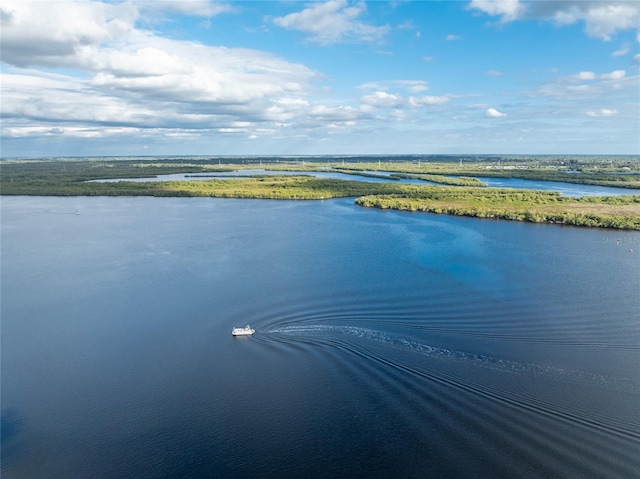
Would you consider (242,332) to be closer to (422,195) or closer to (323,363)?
(323,363)

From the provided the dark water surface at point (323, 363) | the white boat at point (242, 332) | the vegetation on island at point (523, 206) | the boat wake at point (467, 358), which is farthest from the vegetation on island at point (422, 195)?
the white boat at point (242, 332)

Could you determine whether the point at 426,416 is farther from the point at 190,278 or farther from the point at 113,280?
the point at 113,280

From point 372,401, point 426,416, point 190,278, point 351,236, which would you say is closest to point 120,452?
point 372,401

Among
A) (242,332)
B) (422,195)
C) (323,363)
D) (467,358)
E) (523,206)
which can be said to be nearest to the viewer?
(323,363)

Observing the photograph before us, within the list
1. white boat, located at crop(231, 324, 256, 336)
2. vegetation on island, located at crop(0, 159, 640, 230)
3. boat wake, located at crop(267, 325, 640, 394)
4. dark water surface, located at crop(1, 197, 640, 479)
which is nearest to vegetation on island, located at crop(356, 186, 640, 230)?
vegetation on island, located at crop(0, 159, 640, 230)

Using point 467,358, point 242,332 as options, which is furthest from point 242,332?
point 467,358

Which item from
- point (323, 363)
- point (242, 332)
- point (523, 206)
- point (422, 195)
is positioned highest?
point (422, 195)

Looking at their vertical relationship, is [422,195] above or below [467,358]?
above

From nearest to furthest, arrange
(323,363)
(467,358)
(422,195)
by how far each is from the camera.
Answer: (323,363) < (467,358) < (422,195)

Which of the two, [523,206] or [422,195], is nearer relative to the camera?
[523,206]
